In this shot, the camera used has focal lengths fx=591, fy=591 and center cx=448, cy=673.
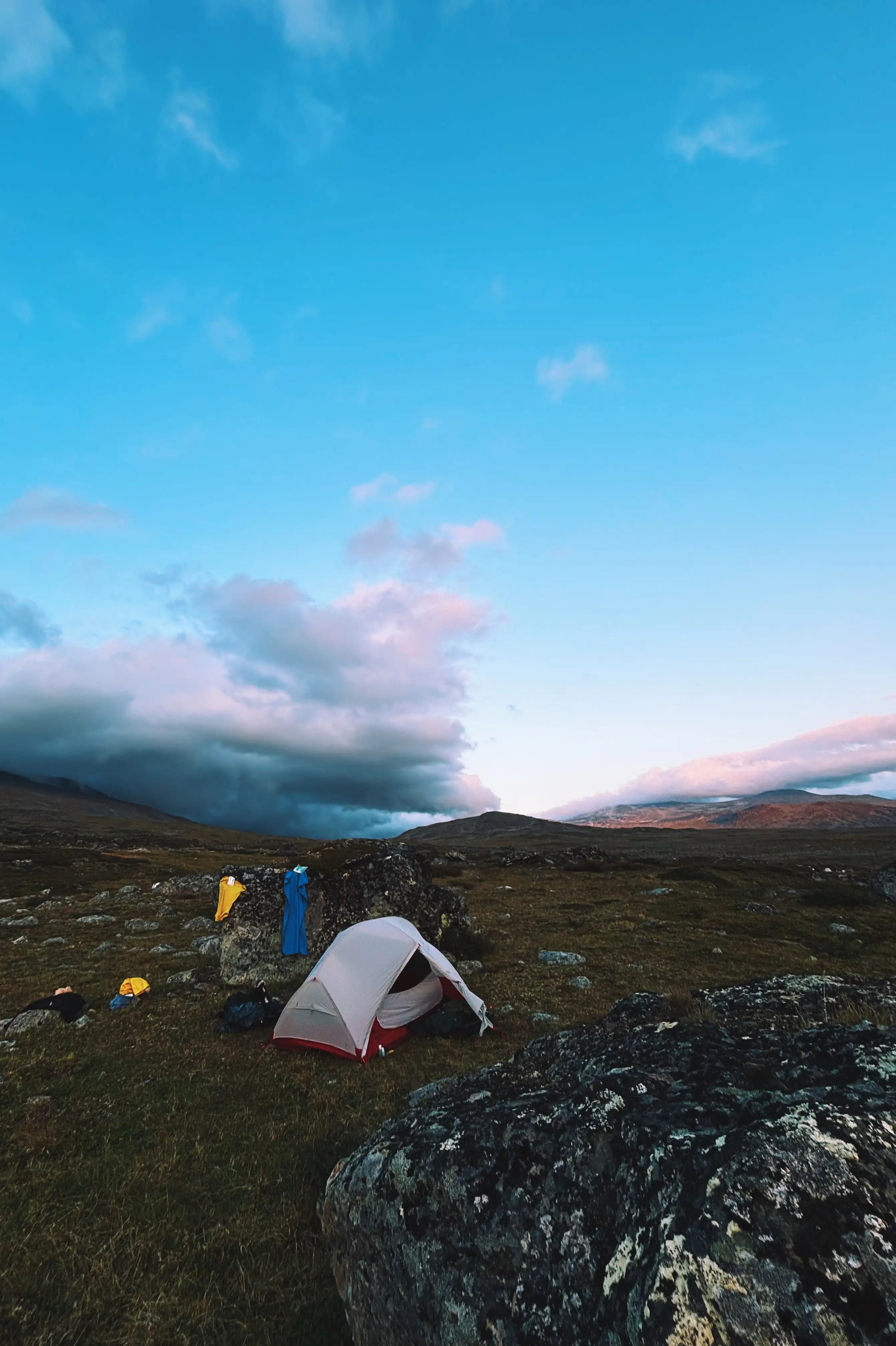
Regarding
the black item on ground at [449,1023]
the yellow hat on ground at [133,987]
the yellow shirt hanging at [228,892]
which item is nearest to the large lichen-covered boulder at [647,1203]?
the black item on ground at [449,1023]

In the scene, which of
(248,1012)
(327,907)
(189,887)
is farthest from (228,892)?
(189,887)

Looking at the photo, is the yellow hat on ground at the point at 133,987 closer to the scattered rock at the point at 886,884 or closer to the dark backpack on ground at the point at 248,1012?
the dark backpack on ground at the point at 248,1012

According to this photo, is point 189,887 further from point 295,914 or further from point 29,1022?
point 29,1022

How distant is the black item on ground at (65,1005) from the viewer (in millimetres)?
16859

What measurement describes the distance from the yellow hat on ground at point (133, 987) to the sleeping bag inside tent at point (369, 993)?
6294 mm

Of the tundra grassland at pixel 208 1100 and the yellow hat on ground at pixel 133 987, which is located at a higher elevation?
the yellow hat on ground at pixel 133 987

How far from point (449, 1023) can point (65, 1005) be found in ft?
36.5

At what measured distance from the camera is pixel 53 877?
53219 mm

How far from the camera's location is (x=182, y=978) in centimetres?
2072

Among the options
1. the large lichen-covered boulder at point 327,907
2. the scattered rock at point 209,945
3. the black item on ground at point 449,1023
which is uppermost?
the large lichen-covered boulder at point 327,907

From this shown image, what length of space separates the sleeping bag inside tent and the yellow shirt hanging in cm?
802

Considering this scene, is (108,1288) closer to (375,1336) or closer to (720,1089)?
(375,1336)

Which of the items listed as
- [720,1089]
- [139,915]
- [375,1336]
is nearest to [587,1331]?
[720,1089]

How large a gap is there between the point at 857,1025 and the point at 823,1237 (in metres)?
3.66
